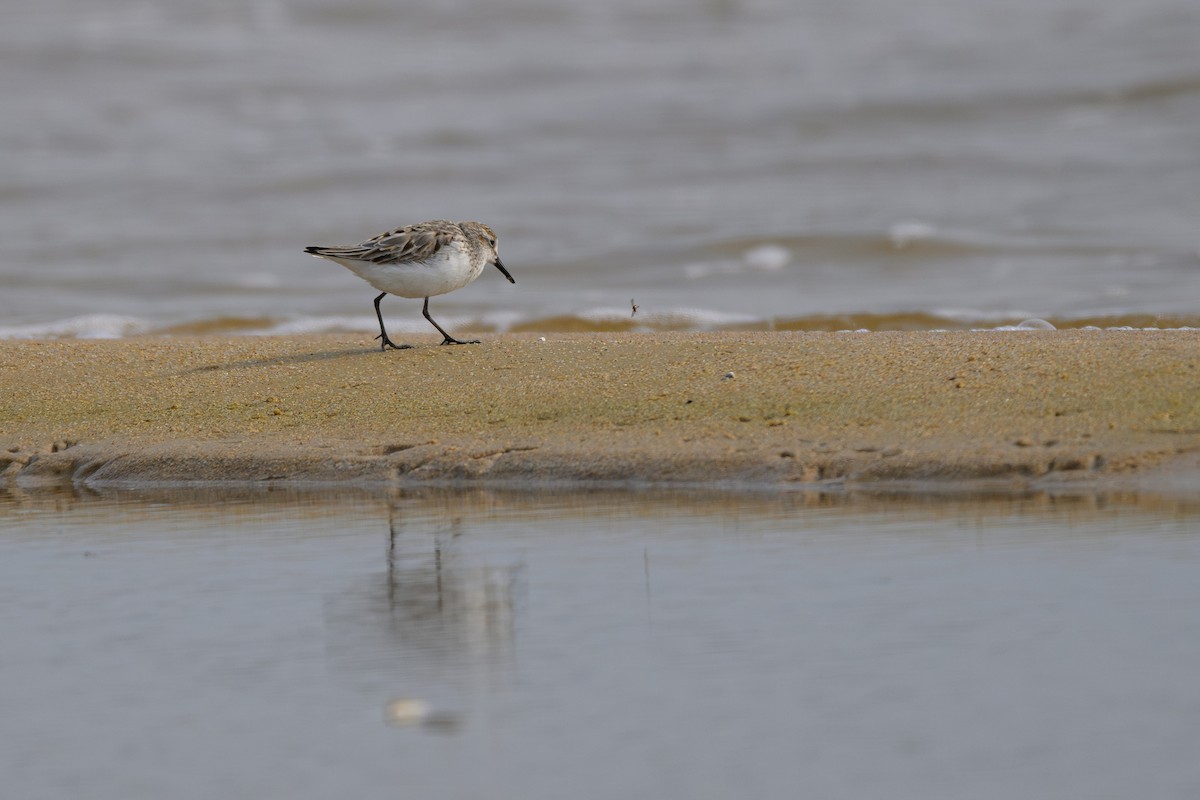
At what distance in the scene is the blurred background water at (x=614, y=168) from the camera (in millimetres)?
12242

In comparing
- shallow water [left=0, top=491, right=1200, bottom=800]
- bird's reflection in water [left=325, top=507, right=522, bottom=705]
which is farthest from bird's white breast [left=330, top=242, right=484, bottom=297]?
bird's reflection in water [left=325, top=507, right=522, bottom=705]

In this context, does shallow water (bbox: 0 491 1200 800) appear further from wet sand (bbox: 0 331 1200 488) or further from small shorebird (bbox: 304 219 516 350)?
small shorebird (bbox: 304 219 516 350)

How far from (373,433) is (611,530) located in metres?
1.66

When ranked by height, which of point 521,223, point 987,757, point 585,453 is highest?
point 521,223

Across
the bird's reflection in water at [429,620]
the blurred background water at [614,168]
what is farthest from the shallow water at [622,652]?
the blurred background water at [614,168]

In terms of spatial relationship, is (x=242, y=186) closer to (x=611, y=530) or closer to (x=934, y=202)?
(x=934, y=202)

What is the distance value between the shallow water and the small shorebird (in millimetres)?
2318

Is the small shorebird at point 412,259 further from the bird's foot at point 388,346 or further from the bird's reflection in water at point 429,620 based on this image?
the bird's reflection in water at point 429,620

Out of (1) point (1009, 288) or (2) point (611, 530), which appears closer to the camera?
(2) point (611, 530)

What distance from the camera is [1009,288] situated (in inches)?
459

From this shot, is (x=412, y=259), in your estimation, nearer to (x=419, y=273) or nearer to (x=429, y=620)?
(x=419, y=273)

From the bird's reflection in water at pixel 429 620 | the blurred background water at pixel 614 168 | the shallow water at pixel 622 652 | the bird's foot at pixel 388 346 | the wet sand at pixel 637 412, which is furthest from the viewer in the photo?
the blurred background water at pixel 614 168

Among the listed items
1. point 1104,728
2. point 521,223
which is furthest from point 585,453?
point 521,223

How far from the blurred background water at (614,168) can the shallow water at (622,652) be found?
6.21 metres
